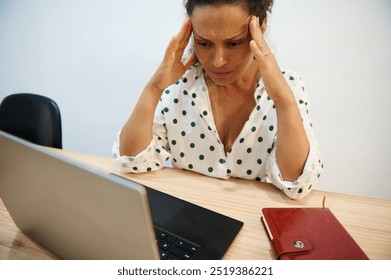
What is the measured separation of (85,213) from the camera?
368mm

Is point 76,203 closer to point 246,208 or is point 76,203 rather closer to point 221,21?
point 246,208

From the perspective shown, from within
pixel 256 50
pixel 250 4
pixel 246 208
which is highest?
pixel 250 4

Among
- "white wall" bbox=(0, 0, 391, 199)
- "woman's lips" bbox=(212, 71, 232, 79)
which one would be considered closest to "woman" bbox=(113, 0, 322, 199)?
"woman's lips" bbox=(212, 71, 232, 79)

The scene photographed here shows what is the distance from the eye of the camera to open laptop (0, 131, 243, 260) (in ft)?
1.04

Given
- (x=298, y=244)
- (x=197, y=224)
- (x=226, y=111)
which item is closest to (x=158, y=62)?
(x=226, y=111)

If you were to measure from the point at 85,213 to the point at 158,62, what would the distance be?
1.51 m

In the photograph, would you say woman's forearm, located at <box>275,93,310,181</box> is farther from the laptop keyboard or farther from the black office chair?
the black office chair

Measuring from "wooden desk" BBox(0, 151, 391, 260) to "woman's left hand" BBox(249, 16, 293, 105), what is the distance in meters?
0.27

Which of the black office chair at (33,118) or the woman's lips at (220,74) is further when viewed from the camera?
the black office chair at (33,118)

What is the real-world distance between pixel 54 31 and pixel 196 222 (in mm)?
1960

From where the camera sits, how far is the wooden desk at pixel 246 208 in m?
0.55

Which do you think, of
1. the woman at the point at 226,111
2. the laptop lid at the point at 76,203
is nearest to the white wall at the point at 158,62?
the woman at the point at 226,111

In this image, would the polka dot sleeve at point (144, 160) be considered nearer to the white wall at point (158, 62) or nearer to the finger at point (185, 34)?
the finger at point (185, 34)
